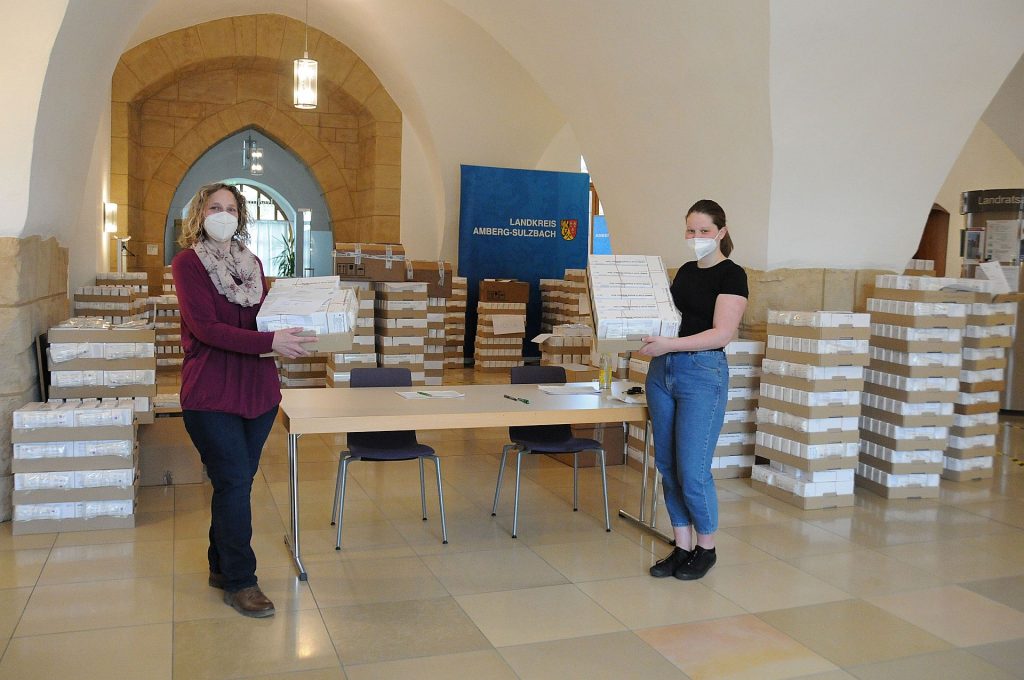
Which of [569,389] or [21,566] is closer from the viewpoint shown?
[21,566]

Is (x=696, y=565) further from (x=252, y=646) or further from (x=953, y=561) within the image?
(x=252, y=646)

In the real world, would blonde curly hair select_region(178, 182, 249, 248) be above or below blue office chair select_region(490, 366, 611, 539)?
above

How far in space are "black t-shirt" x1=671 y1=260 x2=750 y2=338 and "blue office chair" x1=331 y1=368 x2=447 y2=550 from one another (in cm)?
150

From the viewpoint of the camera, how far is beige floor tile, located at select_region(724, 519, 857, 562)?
4719 millimetres

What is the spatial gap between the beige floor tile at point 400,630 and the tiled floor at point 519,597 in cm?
Result: 1

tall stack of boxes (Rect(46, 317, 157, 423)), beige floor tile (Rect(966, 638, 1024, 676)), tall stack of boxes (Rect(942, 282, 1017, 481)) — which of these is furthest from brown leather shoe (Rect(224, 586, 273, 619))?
tall stack of boxes (Rect(942, 282, 1017, 481))

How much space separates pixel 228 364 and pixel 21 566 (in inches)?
63.4

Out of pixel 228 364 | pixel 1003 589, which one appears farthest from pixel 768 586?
pixel 228 364

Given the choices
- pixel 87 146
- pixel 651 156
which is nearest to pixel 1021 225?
pixel 651 156

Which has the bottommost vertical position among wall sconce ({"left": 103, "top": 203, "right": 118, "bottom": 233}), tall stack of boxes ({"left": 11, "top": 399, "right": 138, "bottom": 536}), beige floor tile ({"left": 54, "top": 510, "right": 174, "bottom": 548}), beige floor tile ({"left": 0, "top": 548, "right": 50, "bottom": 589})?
beige floor tile ({"left": 0, "top": 548, "right": 50, "bottom": 589})

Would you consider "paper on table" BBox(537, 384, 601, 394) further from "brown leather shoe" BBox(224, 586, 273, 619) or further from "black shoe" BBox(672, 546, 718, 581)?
"brown leather shoe" BBox(224, 586, 273, 619)

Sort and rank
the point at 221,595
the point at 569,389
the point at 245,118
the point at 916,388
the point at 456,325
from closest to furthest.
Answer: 1. the point at 221,595
2. the point at 569,389
3. the point at 916,388
4. the point at 456,325
5. the point at 245,118

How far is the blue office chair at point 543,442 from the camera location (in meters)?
4.90

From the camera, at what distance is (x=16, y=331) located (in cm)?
482
